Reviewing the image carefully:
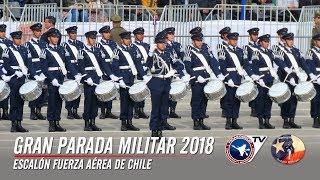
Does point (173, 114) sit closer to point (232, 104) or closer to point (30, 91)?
point (232, 104)

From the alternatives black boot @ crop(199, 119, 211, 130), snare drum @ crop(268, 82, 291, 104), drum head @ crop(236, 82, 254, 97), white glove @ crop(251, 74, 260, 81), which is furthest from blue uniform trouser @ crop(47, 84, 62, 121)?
snare drum @ crop(268, 82, 291, 104)

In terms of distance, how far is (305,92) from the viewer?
72.2 ft

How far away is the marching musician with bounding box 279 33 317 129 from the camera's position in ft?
73.4

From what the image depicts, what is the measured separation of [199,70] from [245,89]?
0.79m

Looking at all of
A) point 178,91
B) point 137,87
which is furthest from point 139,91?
point 178,91

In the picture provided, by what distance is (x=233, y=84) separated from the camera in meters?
22.2

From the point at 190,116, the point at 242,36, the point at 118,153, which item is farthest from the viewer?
the point at 242,36

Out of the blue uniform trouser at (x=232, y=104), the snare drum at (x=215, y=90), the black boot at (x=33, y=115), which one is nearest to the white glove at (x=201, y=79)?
the snare drum at (x=215, y=90)

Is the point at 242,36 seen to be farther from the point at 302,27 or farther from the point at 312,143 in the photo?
the point at 312,143

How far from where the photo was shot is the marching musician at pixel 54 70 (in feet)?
71.0

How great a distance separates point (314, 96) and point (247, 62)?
1.21 meters

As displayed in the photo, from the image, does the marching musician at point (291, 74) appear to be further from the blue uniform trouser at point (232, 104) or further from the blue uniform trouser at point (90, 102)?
the blue uniform trouser at point (90, 102)

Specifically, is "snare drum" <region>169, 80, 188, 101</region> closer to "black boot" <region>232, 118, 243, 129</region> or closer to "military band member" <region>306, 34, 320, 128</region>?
"black boot" <region>232, 118, 243, 129</region>

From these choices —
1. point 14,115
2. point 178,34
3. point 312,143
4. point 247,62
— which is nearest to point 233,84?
point 247,62
